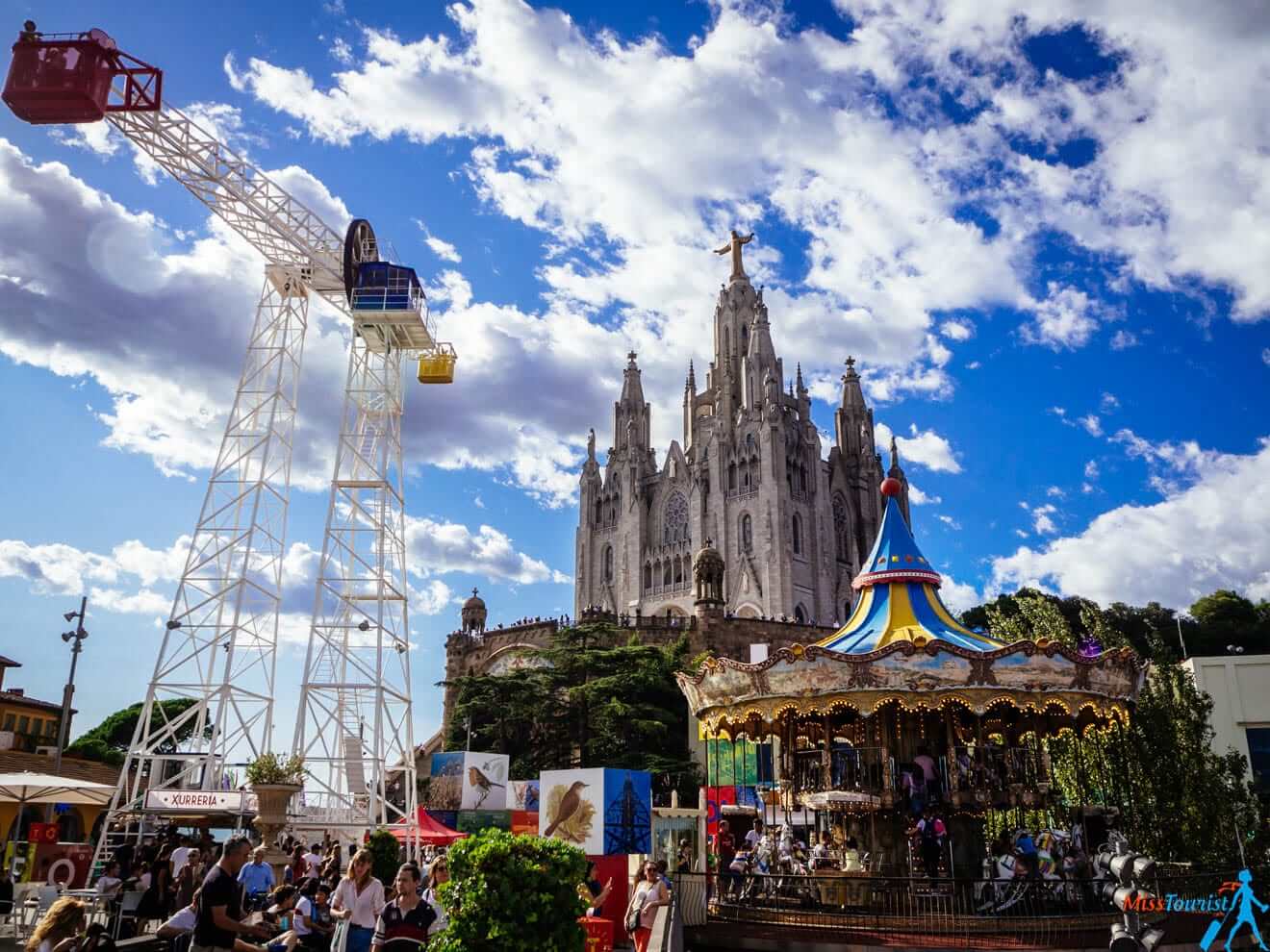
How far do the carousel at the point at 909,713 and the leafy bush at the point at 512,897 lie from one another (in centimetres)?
987

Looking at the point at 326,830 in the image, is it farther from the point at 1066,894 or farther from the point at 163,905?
the point at 1066,894

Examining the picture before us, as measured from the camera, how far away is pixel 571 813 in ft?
61.7

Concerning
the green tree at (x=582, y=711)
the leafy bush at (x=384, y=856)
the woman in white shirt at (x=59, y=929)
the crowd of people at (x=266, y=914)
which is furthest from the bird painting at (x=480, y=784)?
the woman in white shirt at (x=59, y=929)

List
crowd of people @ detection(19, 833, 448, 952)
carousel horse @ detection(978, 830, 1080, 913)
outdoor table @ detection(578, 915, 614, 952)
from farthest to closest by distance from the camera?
1. carousel horse @ detection(978, 830, 1080, 913)
2. outdoor table @ detection(578, 915, 614, 952)
3. crowd of people @ detection(19, 833, 448, 952)

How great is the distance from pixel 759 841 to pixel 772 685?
10.4ft

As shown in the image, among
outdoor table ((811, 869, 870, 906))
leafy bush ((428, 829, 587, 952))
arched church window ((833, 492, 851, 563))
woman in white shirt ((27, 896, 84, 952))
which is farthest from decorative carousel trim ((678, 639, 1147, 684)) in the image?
arched church window ((833, 492, 851, 563))

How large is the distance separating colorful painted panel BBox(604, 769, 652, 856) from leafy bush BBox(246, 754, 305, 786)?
24.7 feet

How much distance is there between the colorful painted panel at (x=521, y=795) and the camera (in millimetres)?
37594

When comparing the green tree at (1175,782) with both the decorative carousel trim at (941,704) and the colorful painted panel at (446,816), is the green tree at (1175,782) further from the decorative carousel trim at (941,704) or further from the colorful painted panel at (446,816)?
the colorful painted panel at (446,816)

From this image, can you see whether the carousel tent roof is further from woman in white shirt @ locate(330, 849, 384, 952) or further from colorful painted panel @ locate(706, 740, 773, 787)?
colorful painted panel @ locate(706, 740, 773, 787)

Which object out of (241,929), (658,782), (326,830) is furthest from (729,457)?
(241,929)

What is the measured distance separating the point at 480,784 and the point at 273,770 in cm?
1695

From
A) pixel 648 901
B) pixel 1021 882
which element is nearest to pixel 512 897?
pixel 648 901

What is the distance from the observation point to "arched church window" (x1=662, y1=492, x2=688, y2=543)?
74.8m
